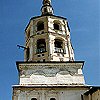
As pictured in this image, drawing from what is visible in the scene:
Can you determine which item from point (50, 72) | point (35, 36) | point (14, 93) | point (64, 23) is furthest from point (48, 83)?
point (64, 23)

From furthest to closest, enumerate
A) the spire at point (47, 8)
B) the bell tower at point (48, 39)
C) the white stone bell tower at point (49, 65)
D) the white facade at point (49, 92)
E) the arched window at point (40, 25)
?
1. the spire at point (47, 8)
2. the arched window at point (40, 25)
3. the bell tower at point (48, 39)
4. the white stone bell tower at point (49, 65)
5. the white facade at point (49, 92)

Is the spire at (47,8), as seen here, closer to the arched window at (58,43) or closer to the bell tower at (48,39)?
the bell tower at (48,39)

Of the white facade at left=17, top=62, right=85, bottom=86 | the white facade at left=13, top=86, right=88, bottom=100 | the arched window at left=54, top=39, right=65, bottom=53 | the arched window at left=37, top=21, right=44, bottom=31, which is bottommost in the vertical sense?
the white facade at left=13, top=86, right=88, bottom=100

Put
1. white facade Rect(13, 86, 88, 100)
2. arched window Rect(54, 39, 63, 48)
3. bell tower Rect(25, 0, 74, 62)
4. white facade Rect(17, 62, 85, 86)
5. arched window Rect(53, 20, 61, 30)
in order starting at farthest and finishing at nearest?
arched window Rect(53, 20, 61, 30) → arched window Rect(54, 39, 63, 48) → bell tower Rect(25, 0, 74, 62) → white facade Rect(17, 62, 85, 86) → white facade Rect(13, 86, 88, 100)

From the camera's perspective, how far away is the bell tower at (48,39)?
23812 mm

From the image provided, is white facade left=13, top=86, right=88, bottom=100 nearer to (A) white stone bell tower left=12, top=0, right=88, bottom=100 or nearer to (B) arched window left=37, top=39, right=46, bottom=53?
(A) white stone bell tower left=12, top=0, right=88, bottom=100

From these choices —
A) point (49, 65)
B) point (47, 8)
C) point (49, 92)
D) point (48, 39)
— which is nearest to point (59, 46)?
point (48, 39)

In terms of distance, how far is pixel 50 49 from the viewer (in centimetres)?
2378

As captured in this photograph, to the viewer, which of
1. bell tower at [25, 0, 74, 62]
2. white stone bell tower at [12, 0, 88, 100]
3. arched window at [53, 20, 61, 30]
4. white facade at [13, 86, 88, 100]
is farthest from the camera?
arched window at [53, 20, 61, 30]

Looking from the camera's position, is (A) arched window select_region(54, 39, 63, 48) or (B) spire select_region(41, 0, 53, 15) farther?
(B) spire select_region(41, 0, 53, 15)

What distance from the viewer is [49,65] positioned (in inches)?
904

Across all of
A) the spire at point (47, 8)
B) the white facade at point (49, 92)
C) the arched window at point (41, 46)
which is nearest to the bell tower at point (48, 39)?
the arched window at point (41, 46)

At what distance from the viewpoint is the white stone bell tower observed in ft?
71.2

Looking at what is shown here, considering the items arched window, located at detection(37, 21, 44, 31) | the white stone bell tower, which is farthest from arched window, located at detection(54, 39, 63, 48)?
arched window, located at detection(37, 21, 44, 31)
